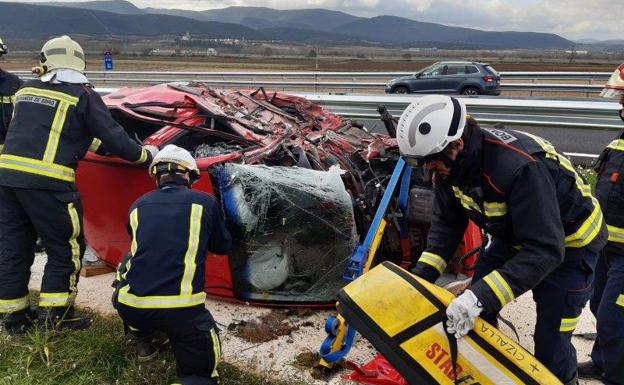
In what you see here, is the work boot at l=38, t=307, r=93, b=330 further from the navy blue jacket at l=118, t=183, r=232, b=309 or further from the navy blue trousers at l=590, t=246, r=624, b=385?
the navy blue trousers at l=590, t=246, r=624, b=385

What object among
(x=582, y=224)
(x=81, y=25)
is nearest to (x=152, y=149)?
(x=582, y=224)

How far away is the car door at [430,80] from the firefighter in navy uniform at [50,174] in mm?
12944

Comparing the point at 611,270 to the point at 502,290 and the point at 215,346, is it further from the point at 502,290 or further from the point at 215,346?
the point at 215,346

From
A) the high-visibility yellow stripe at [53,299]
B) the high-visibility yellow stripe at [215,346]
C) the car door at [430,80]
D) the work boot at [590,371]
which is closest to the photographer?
the high-visibility yellow stripe at [215,346]

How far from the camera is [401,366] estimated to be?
2164 mm

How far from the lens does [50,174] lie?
3.16 meters

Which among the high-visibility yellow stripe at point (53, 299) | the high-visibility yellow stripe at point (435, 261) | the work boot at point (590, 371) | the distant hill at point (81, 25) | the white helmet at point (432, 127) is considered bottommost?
the work boot at point (590, 371)

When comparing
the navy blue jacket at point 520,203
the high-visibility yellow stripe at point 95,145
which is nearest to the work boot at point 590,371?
the navy blue jacket at point 520,203

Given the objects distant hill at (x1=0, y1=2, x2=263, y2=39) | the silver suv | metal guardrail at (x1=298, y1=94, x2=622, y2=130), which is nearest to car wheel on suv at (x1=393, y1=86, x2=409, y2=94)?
the silver suv

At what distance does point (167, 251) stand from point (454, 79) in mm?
13775

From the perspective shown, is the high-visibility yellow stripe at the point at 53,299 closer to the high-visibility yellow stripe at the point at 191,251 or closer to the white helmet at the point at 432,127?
the high-visibility yellow stripe at the point at 191,251

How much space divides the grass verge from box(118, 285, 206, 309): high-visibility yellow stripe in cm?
49

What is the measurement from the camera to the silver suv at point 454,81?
47.6 feet

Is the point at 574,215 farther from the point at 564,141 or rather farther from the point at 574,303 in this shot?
the point at 564,141
